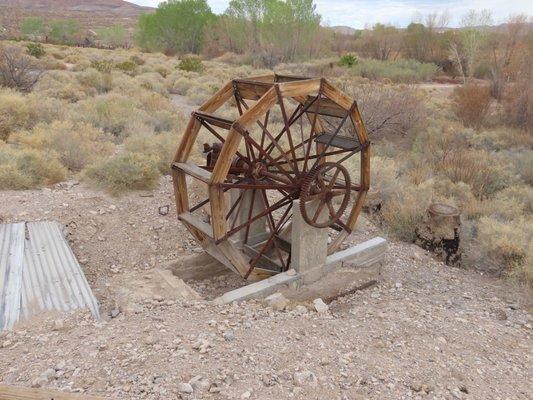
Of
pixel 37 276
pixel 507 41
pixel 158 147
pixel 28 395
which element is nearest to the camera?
pixel 28 395

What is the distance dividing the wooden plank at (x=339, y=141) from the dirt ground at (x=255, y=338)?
1.68m

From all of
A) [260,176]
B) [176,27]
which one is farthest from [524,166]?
[176,27]

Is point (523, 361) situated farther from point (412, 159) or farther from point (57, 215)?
point (412, 159)

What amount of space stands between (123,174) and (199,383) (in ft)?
14.3

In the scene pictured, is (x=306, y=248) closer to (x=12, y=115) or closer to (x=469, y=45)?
(x=12, y=115)

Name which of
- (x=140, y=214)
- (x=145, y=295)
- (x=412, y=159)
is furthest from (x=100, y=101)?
(x=145, y=295)

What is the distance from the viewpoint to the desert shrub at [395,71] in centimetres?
2420

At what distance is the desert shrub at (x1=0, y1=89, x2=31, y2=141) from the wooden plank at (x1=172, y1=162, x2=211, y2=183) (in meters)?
5.52

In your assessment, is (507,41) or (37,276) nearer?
(37,276)

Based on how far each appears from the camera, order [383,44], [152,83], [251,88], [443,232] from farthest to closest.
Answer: [383,44]
[152,83]
[443,232]
[251,88]

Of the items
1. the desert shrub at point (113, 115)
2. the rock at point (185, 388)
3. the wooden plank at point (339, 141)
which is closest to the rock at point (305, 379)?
the rock at point (185, 388)

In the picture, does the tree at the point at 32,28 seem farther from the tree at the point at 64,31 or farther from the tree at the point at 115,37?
the tree at the point at 115,37

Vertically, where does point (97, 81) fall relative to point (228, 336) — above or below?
above

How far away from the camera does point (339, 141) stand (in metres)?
5.76
